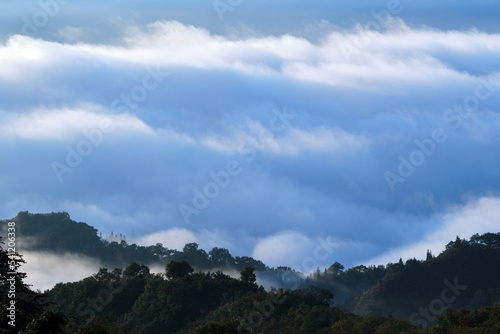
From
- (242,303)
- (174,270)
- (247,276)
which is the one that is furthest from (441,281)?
(242,303)

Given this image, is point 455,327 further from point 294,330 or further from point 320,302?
point 320,302

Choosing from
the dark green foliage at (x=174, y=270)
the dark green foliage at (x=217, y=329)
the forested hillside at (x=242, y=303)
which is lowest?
the dark green foliage at (x=217, y=329)

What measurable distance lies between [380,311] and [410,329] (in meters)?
80.7

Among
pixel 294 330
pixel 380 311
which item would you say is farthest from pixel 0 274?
pixel 380 311

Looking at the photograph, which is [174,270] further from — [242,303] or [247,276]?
[242,303]

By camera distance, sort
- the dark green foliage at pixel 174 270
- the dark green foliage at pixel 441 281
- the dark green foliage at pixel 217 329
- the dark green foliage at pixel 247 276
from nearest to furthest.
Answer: the dark green foliage at pixel 217 329, the dark green foliage at pixel 247 276, the dark green foliage at pixel 174 270, the dark green foliage at pixel 441 281

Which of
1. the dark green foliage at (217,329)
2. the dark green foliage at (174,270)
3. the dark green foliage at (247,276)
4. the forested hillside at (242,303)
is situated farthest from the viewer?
the dark green foliage at (174,270)

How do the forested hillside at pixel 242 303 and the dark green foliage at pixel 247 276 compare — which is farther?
the dark green foliage at pixel 247 276

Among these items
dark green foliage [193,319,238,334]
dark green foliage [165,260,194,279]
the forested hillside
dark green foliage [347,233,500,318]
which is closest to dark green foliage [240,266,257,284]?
the forested hillside

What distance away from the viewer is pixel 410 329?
6356 cm

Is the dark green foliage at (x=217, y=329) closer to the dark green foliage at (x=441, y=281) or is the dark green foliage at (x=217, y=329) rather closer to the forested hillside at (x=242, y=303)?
the forested hillside at (x=242, y=303)

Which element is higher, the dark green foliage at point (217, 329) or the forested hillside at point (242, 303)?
the forested hillside at point (242, 303)

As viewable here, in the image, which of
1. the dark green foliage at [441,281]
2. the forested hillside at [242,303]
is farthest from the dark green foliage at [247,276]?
the dark green foliage at [441,281]

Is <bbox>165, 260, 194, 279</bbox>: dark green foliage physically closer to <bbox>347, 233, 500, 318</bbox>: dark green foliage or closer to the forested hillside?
the forested hillside
